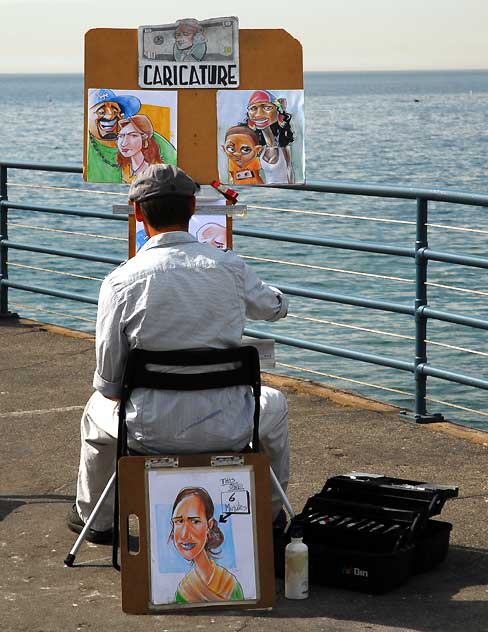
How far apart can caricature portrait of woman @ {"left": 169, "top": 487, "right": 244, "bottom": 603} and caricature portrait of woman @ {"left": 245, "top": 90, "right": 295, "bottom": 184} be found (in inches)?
79.6

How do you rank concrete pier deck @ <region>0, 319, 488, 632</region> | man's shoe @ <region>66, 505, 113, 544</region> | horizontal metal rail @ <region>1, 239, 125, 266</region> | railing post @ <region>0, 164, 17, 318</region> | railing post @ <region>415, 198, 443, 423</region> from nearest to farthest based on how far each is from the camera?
concrete pier deck @ <region>0, 319, 488, 632</region>
man's shoe @ <region>66, 505, 113, 544</region>
railing post @ <region>415, 198, 443, 423</region>
horizontal metal rail @ <region>1, 239, 125, 266</region>
railing post @ <region>0, 164, 17, 318</region>

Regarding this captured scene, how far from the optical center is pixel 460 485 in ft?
19.8

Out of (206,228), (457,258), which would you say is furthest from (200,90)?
(457,258)

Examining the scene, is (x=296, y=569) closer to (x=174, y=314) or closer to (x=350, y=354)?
(x=174, y=314)

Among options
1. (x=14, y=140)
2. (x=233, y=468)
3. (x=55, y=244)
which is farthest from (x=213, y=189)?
(x=14, y=140)

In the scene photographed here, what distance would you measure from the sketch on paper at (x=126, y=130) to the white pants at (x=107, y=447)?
4.16 feet

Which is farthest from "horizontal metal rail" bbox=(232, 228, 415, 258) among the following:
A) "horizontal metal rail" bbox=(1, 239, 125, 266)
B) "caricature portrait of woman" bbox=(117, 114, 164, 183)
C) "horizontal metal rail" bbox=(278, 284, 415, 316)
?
"horizontal metal rail" bbox=(1, 239, 125, 266)

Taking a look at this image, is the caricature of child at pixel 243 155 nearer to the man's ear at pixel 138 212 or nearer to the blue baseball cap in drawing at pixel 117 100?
the blue baseball cap in drawing at pixel 117 100

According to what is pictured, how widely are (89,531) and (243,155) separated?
190 cm

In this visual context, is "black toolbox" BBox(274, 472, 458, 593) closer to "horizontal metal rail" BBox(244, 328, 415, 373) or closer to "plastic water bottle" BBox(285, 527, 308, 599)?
"plastic water bottle" BBox(285, 527, 308, 599)

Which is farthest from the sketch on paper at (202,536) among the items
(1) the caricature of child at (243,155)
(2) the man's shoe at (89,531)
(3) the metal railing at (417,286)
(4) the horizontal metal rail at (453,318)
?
(4) the horizontal metal rail at (453,318)

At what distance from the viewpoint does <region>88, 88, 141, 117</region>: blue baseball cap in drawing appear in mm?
5980

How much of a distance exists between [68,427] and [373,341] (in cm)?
822

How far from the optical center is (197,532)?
459 cm
